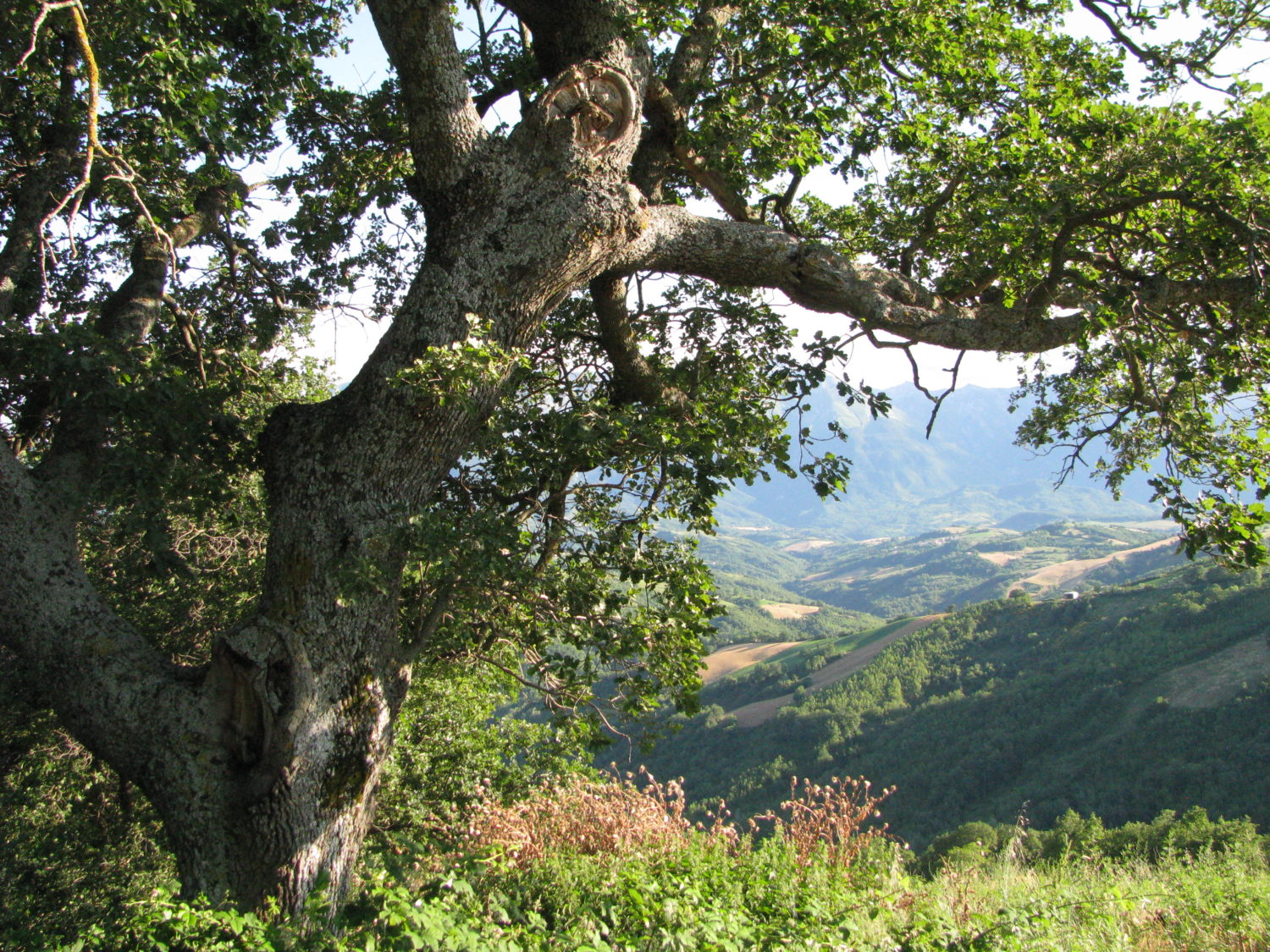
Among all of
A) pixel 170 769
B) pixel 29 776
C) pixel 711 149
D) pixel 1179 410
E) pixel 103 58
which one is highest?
pixel 103 58

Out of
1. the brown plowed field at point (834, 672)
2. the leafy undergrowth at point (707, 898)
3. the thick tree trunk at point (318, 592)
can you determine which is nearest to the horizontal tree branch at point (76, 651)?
the thick tree trunk at point (318, 592)

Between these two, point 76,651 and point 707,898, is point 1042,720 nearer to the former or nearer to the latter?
point 707,898

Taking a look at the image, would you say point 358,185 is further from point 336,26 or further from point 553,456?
point 553,456

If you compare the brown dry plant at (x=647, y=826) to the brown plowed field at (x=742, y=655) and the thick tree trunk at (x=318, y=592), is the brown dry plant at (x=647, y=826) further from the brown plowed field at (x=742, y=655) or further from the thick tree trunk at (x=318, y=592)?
the brown plowed field at (x=742, y=655)

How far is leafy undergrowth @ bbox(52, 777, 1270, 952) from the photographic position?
2574mm

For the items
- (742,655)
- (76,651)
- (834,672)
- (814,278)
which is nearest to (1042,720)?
(834,672)

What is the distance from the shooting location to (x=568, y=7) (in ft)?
16.2

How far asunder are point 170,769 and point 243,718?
1.16ft

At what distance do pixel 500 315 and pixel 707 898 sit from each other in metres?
3.19

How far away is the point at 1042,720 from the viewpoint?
67.4 m

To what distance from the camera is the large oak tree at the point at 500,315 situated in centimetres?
346

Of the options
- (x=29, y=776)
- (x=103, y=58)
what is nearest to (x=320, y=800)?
(x=103, y=58)

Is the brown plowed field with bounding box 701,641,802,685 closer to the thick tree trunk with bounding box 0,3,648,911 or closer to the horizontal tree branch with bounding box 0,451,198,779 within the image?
the thick tree trunk with bounding box 0,3,648,911

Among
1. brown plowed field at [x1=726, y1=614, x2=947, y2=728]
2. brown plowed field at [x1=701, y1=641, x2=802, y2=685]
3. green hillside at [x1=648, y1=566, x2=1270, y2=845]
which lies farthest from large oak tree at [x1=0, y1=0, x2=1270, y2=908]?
brown plowed field at [x1=701, y1=641, x2=802, y2=685]
